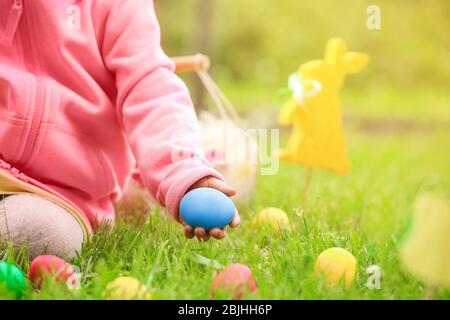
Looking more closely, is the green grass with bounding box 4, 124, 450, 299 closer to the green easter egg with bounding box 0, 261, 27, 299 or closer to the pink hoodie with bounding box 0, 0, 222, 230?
the green easter egg with bounding box 0, 261, 27, 299

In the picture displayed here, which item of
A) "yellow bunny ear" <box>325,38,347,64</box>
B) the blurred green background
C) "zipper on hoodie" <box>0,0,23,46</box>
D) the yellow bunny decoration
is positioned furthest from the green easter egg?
the blurred green background

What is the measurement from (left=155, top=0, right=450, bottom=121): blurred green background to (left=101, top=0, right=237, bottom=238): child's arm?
3.77 m

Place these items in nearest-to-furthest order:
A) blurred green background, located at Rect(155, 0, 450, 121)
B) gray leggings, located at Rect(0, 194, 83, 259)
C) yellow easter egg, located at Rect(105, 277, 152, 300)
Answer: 1. yellow easter egg, located at Rect(105, 277, 152, 300)
2. gray leggings, located at Rect(0, 194, 83, 259)
3. blurred green background, located at Rect(155, 0, 450, 121)

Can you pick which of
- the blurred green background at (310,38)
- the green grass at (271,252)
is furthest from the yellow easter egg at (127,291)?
the blurred green background at (310,38)

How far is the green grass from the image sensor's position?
3.44 ft

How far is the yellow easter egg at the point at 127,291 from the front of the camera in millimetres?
990

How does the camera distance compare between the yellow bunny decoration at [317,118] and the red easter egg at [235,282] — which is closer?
the red easter egg at [235,282]

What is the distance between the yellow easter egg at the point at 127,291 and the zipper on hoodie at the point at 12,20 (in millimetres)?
520

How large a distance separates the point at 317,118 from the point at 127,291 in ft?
2.72

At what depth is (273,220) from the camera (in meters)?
1.46

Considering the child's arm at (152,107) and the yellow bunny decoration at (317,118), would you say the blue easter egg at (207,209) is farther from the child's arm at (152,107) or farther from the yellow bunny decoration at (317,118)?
the yellow bunny decoration at (317,118)

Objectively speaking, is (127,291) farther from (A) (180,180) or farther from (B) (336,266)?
(B) (336,266)

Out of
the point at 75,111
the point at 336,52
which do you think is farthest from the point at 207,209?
the point at 336,52
